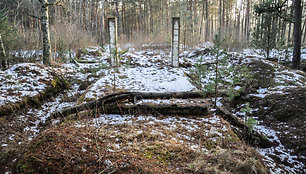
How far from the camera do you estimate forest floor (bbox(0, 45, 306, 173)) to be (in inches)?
67.9

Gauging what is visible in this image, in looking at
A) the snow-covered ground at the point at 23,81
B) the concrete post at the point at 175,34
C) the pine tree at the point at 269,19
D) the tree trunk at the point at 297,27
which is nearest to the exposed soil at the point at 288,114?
the tree trunk at the point at 297,27

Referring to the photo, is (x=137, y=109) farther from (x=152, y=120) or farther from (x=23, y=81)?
(x=23, y=81)

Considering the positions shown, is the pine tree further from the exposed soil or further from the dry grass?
the dry grass

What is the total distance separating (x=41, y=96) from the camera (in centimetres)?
505

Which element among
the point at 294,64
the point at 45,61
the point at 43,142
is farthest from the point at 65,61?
the point at 294,64

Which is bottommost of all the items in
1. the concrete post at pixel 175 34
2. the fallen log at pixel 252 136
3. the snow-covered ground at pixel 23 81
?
the fallen log at pixel 252 136

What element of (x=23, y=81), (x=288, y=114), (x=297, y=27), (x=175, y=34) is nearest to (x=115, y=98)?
(x=23, y=81)

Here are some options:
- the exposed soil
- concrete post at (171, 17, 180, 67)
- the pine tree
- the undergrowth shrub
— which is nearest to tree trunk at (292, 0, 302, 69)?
the pine tree

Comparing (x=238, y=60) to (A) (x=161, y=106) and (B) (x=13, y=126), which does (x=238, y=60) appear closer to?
(A) (x=161, y=106)

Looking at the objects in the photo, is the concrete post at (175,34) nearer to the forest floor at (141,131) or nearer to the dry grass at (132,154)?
the forest floor at (141,131)

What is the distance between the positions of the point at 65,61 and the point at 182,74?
6068 mm

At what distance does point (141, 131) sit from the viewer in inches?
112

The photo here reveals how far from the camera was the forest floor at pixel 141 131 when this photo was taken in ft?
5.66

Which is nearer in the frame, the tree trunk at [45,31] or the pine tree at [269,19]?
the tree trunk at [45,31]
